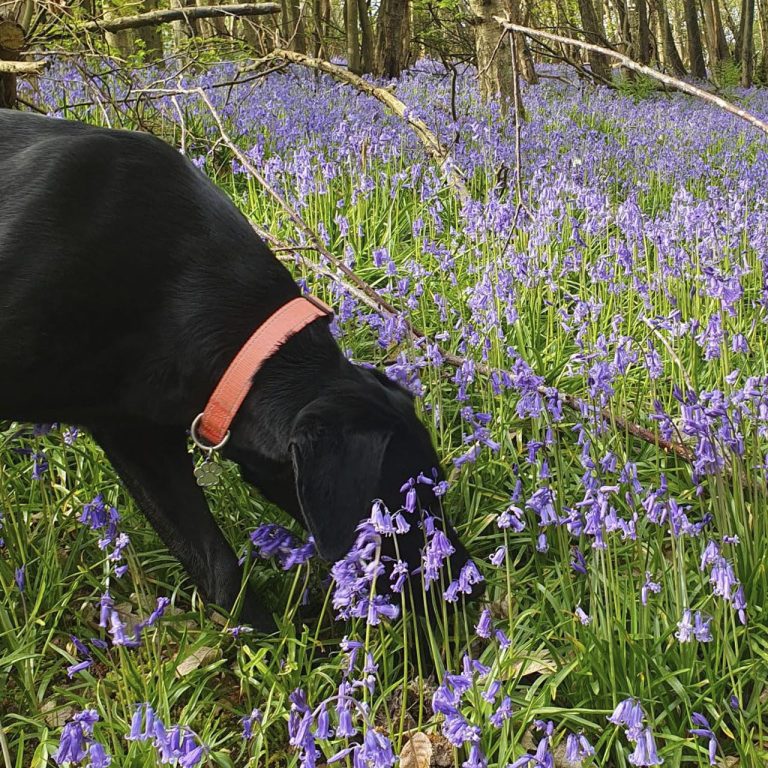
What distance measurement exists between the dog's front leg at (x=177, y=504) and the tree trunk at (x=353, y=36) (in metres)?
11.2

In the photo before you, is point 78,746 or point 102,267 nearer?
point 78,746

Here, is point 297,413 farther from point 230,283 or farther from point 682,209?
point 682,209

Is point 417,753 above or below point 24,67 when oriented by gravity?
below

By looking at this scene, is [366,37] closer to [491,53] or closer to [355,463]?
[491,53]

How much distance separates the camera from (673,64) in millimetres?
20438

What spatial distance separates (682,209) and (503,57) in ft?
14.3

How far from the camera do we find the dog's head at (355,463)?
223 centimetres

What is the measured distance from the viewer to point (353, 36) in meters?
12.8

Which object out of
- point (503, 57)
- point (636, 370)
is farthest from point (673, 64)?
point (636, 370)

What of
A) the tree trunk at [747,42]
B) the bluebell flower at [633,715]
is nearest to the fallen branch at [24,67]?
the bluebell flower at [633,715]

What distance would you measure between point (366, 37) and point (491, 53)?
5833 millimetres

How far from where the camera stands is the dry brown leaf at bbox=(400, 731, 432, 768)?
2.19 meters

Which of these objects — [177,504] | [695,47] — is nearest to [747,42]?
[695,47]

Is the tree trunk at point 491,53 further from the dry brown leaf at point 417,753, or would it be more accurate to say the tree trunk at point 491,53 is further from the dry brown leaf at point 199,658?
the dry brown leaf at point 417,753
